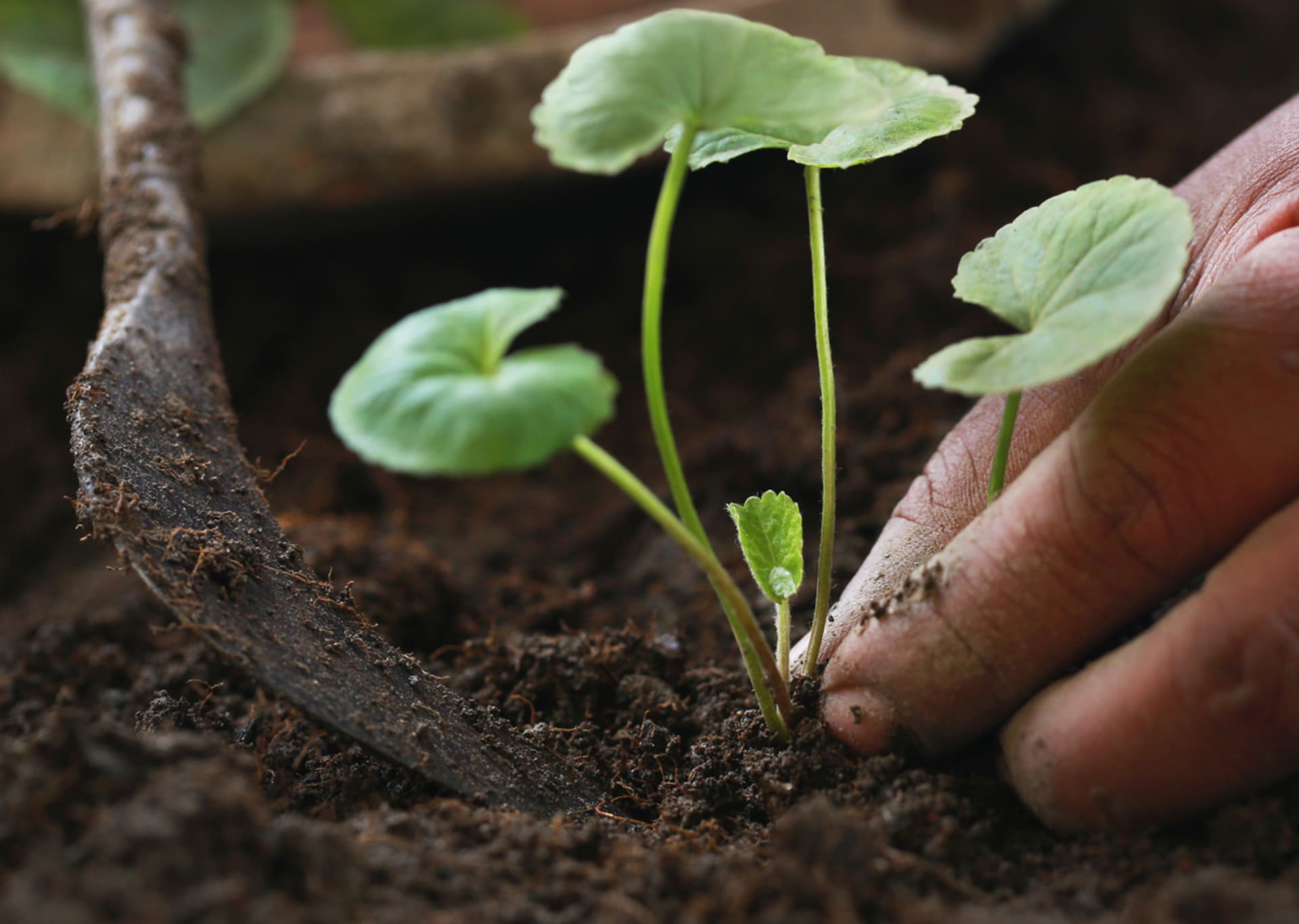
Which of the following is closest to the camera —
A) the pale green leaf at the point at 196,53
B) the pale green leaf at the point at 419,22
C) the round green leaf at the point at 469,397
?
the round green leaf at the point at 469,397

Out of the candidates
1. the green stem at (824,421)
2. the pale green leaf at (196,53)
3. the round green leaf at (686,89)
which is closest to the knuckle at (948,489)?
the green stem at (824,421)

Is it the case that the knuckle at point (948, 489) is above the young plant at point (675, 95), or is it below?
below

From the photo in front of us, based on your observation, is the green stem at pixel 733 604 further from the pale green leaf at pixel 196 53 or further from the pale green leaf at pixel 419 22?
the pale green leaf at pixel 419 22

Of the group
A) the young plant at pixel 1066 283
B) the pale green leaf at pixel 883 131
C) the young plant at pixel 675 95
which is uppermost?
the young plant at pixel 675 95

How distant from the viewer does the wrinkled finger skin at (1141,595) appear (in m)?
0.80

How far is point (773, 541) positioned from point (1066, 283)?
0.38 m

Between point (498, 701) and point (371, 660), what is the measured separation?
0.24m

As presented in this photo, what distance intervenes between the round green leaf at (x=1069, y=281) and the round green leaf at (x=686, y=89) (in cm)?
20

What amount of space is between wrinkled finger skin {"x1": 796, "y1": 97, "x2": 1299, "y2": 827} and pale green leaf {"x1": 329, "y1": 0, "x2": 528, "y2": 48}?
2589 mm

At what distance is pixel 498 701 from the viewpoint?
126 centimetres

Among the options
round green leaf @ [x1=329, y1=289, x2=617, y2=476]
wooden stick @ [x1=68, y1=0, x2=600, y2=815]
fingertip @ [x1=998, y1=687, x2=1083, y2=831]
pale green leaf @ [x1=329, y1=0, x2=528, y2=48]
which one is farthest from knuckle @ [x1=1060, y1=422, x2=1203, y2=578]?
pale green leaf @ [x1=329, y1=0, x2=528, y2=48]

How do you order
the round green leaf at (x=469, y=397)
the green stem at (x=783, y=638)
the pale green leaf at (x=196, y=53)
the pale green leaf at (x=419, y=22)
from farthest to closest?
the pale green leaf at (x=419, y=22) → the pale green leaf at (x=196, y=53) → the green stem at (x=783, y=638) → the round green leaf at (x=469, y=397)

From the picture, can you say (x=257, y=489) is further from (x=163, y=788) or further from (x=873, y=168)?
(x=873, y=168)

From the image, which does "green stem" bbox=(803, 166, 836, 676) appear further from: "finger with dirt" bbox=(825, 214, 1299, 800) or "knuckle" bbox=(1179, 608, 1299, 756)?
"knuckle" bbox=(1179, 608, 1299, 756)
